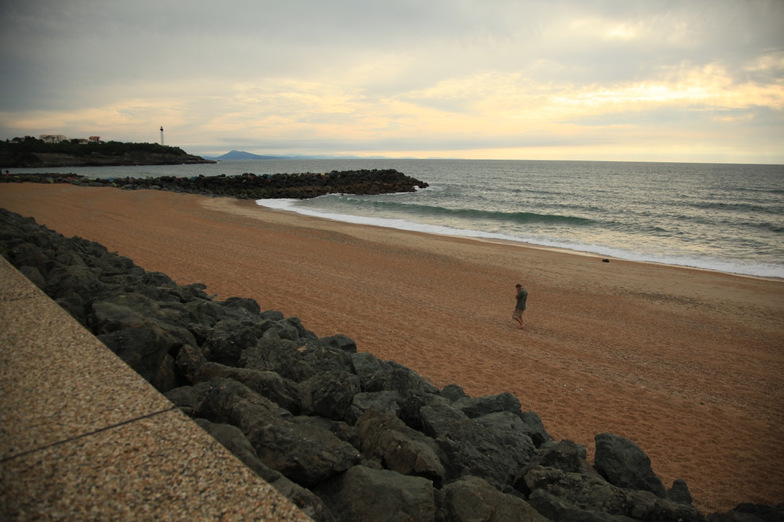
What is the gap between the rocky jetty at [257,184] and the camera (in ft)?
154

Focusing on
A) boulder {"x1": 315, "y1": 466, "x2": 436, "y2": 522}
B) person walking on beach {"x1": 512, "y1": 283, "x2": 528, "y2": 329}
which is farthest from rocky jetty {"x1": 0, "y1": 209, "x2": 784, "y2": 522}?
person walking on beach {"x1": 512, "y1": 283, "x2": 528, "y2": 329}

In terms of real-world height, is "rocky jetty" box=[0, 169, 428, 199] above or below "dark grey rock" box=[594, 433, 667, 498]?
above

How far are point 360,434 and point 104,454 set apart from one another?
2078 mm

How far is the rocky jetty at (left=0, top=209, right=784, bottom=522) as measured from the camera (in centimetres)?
301

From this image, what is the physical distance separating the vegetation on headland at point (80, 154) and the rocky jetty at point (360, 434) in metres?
122

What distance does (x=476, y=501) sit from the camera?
3.03 m

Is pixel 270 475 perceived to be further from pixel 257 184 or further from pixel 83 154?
pixel 83 154

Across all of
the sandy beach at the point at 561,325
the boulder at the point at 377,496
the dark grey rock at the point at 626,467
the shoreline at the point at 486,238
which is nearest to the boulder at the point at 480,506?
the boulder at the point at 377,496

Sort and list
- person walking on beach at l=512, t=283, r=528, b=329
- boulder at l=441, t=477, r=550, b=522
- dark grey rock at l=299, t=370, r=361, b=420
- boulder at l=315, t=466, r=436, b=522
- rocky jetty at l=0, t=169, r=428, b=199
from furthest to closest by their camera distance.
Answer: rocky jetty at l=0, t=169, r=428, b=199 < person walking on beach at l=512, t=283, r=528, b=329 < dark grey rock at l=299, t=370, r=361, b=420 < boulder at l=441, t=477, r=550, b=522 < boulder at l=315, t=466, r=436, b=522

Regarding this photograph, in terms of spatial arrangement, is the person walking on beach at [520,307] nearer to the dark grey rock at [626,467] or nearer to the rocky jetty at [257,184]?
the dark grey rock at [626,467]

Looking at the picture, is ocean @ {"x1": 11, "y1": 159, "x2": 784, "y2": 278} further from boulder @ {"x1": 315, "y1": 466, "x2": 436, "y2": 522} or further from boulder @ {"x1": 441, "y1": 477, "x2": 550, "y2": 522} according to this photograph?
boulder @ {"x1": 315, "y1": 466, "x2": 436, "y2": 522}

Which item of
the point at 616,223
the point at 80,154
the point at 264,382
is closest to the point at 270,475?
the point at 264,382

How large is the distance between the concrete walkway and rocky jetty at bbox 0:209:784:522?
1.73 ft

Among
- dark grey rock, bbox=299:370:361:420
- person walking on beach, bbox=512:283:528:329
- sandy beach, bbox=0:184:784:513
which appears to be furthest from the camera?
person walking on beach, bbox=512:283:528:329
